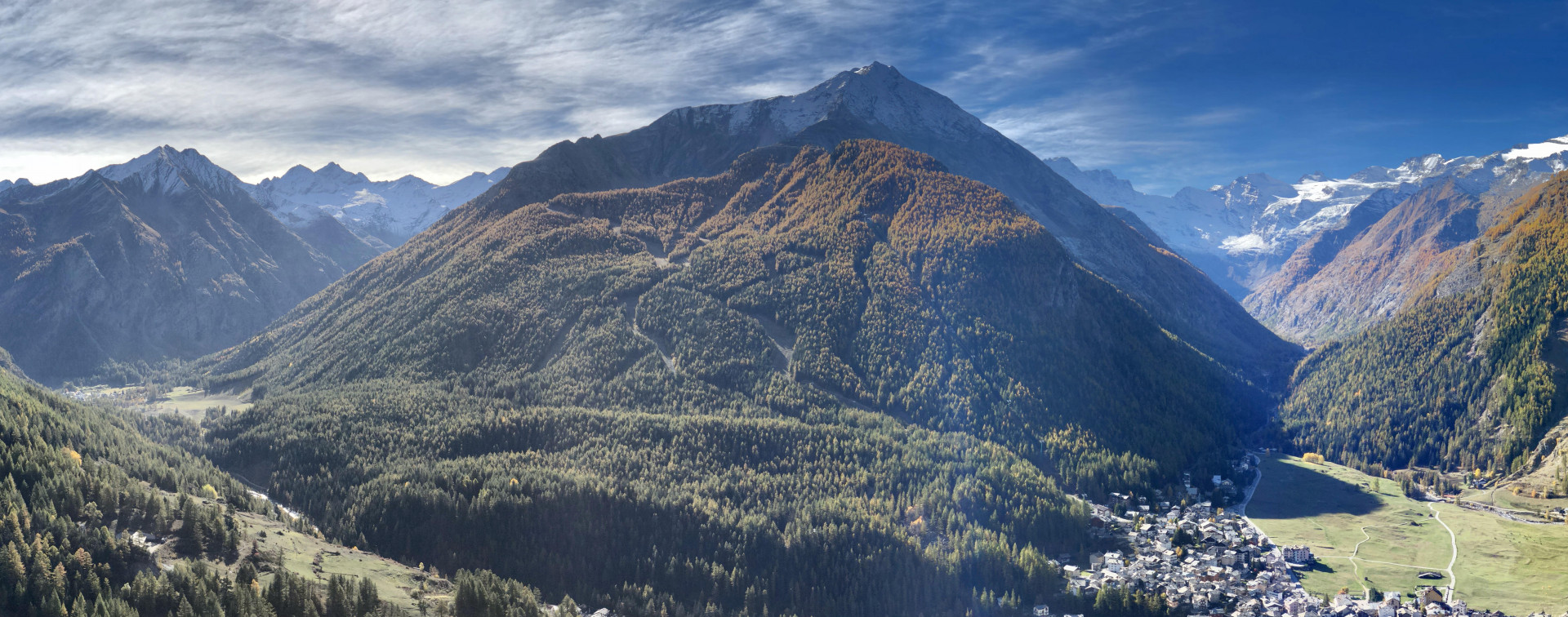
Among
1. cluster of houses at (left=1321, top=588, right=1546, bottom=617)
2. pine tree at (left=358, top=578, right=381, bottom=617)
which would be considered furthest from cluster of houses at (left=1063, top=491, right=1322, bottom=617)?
pine tree at (left=358, top=578, right=381, bottom=617)

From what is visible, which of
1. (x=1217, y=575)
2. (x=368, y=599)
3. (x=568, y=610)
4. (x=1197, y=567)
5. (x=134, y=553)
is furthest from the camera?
(x=1197, y=567)

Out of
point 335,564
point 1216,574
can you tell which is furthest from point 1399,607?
point 335,564

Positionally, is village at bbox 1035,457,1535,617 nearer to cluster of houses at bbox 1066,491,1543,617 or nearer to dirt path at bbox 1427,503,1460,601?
cluster of houses at bbox 1066,491,1543,617

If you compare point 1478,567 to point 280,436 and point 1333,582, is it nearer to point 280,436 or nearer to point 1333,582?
point 1333,582

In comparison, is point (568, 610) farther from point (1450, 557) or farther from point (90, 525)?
point (1450, 557)

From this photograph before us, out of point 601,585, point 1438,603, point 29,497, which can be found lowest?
point 601,585

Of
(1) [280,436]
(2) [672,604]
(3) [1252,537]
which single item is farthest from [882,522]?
(1) [280,436]
